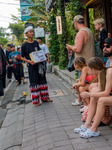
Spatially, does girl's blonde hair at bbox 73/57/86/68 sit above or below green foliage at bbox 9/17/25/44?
below

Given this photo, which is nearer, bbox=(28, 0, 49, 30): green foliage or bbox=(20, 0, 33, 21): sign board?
bbox=(28, 0, 49, 30): green foliage

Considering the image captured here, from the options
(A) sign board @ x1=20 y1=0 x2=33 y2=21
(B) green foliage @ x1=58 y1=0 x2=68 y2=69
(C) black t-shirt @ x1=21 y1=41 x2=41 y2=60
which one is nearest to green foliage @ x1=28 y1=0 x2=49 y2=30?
(A) sign board @ x1=20 y1=0 x2=33 y2=21

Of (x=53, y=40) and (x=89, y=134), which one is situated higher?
(x=53, y=40)

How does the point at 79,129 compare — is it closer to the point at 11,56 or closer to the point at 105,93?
the point at 105,93

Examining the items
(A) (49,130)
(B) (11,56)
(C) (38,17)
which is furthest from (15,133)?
(C) (38,17)

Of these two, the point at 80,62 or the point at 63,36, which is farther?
the point at 63,36

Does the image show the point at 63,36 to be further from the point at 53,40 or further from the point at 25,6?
the point at 25,6

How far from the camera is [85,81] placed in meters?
4.96

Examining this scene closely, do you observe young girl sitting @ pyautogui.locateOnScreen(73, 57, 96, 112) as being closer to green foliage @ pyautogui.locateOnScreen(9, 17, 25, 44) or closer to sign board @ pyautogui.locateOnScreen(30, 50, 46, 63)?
sign board @ pyautogui.locateOnScreen(30, 50, 46, 63)

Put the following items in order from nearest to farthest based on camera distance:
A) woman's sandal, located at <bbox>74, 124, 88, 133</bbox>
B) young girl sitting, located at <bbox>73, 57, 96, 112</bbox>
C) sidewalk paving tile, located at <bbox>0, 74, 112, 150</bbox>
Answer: sidewalk paving tile, located at <bbox>0, 74, 112, 150</bbox>, woman's sandal, located at <bbox>74, 124, 88, 133</bbox>, young girl sitting, located at <bbox>73, 57, 96, 112</bbox>

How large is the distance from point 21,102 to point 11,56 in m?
4.22

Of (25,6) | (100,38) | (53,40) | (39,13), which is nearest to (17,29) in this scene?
(25,6)

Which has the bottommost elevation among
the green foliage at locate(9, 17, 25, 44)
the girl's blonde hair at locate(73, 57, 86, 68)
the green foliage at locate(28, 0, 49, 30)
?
the girl's blonde hair at locate(73, 57, 86, 68)

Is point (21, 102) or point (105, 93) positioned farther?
point (21, 102)
